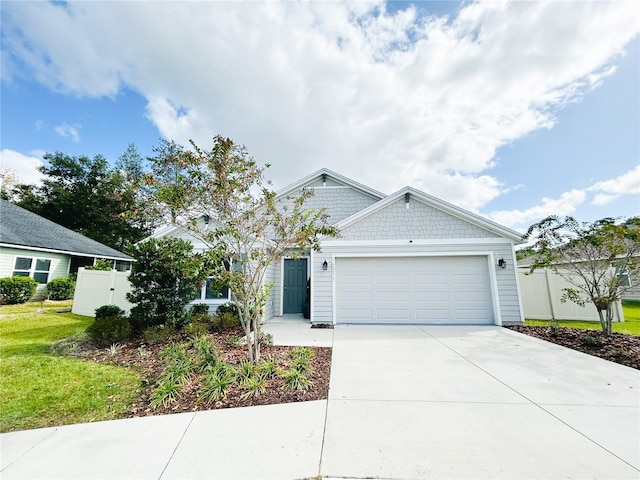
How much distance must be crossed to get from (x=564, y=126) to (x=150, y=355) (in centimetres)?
1486

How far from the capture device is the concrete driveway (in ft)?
7.42

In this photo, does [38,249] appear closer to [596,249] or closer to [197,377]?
[197,377]

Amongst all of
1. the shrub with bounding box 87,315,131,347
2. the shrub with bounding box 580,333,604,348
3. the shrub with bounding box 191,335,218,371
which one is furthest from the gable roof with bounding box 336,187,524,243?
the shrub with bounding box 87,315,131,347

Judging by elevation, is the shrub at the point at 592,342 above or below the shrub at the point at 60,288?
below

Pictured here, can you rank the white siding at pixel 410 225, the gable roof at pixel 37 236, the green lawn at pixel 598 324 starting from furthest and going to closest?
the gable roof at pixel 37 236 → the white siding at pixel 410 225 → the green lawn at pixel 598 324

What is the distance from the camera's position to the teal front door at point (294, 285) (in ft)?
34.9

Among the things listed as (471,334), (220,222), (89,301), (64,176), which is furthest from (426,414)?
(64,176)

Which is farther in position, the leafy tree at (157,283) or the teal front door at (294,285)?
the teal front door at (294,285)

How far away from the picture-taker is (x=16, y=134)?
51.8 ft

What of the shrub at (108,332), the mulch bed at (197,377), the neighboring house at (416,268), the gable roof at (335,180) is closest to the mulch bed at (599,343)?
the neighboring house at (416,268)

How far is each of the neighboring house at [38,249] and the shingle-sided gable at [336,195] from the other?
A: 9884 mm

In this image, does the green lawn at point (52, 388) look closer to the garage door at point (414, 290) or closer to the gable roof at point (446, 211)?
the garage door at point (414, 290)

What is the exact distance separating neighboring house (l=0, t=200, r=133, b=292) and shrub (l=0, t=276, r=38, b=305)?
1.11 meters

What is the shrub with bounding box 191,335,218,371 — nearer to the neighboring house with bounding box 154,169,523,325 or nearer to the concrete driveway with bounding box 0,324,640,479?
the concrete driveway with bounding box 0,324,640,479
